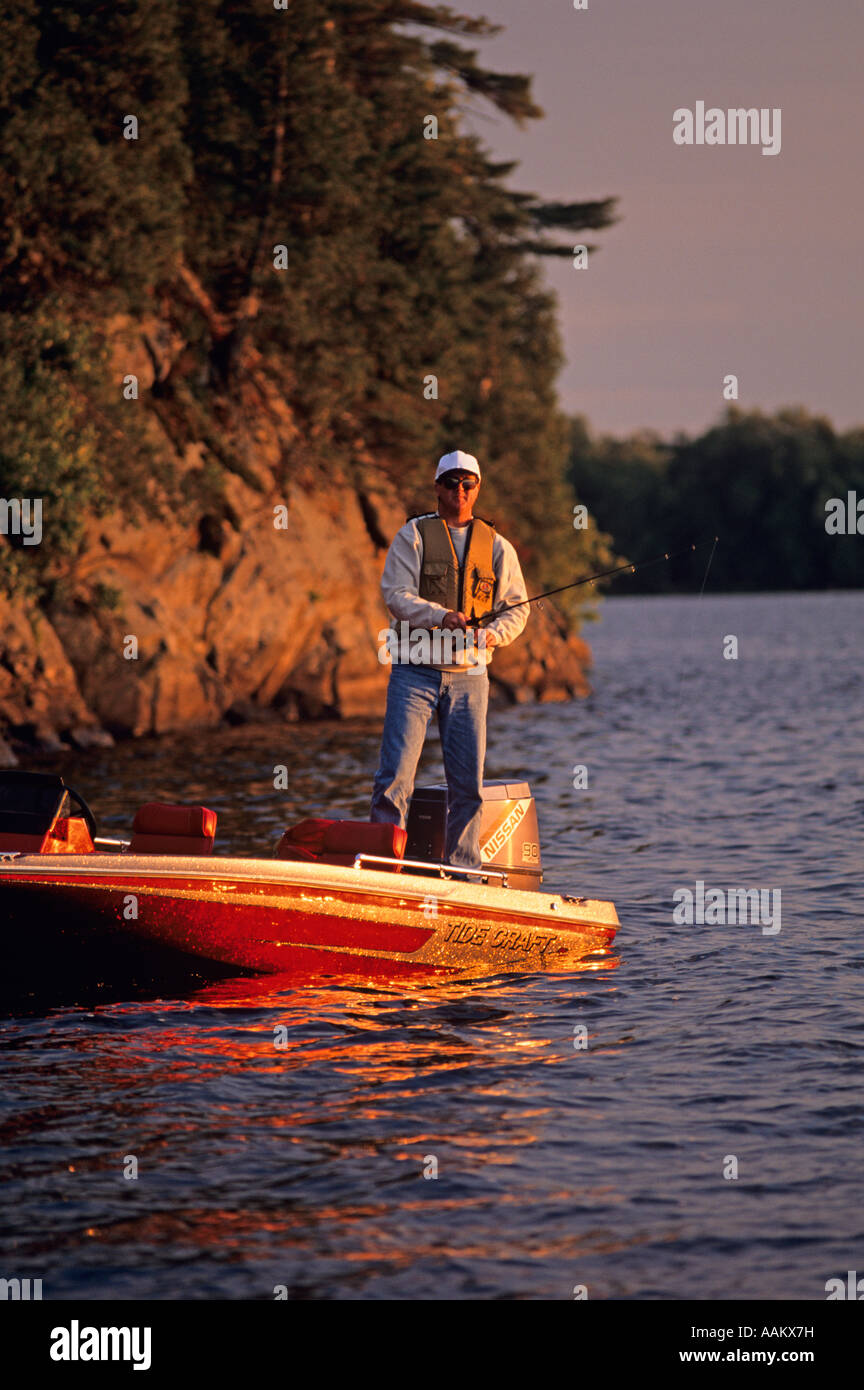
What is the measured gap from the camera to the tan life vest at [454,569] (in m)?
9.46

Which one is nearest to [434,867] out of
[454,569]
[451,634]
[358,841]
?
[358,841]

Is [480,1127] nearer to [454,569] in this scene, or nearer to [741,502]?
[454,569]

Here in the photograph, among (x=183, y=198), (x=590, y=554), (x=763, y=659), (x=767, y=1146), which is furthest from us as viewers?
(x=763, y=659)

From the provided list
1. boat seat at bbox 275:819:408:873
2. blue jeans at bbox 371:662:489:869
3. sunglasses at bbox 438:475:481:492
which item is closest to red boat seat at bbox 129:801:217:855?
boat seat at bbox 275:819:408:873

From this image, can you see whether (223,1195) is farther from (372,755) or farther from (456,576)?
(372,755)

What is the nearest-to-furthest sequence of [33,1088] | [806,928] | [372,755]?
1. [33,1088]
2. [806,928]
3. [372,755]

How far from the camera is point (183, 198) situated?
29.0 m

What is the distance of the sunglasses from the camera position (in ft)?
30.9

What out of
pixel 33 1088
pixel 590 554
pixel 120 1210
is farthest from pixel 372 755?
pixel 590 554

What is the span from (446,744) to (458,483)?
1602 millimetres

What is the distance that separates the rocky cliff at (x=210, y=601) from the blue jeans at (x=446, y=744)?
45.9 feet

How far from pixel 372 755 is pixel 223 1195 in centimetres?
1764

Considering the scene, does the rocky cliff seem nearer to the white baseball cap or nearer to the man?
the man

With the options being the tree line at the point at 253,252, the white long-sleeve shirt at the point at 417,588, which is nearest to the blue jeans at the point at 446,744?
the white long-sleeve shirt at the point at 417,588
